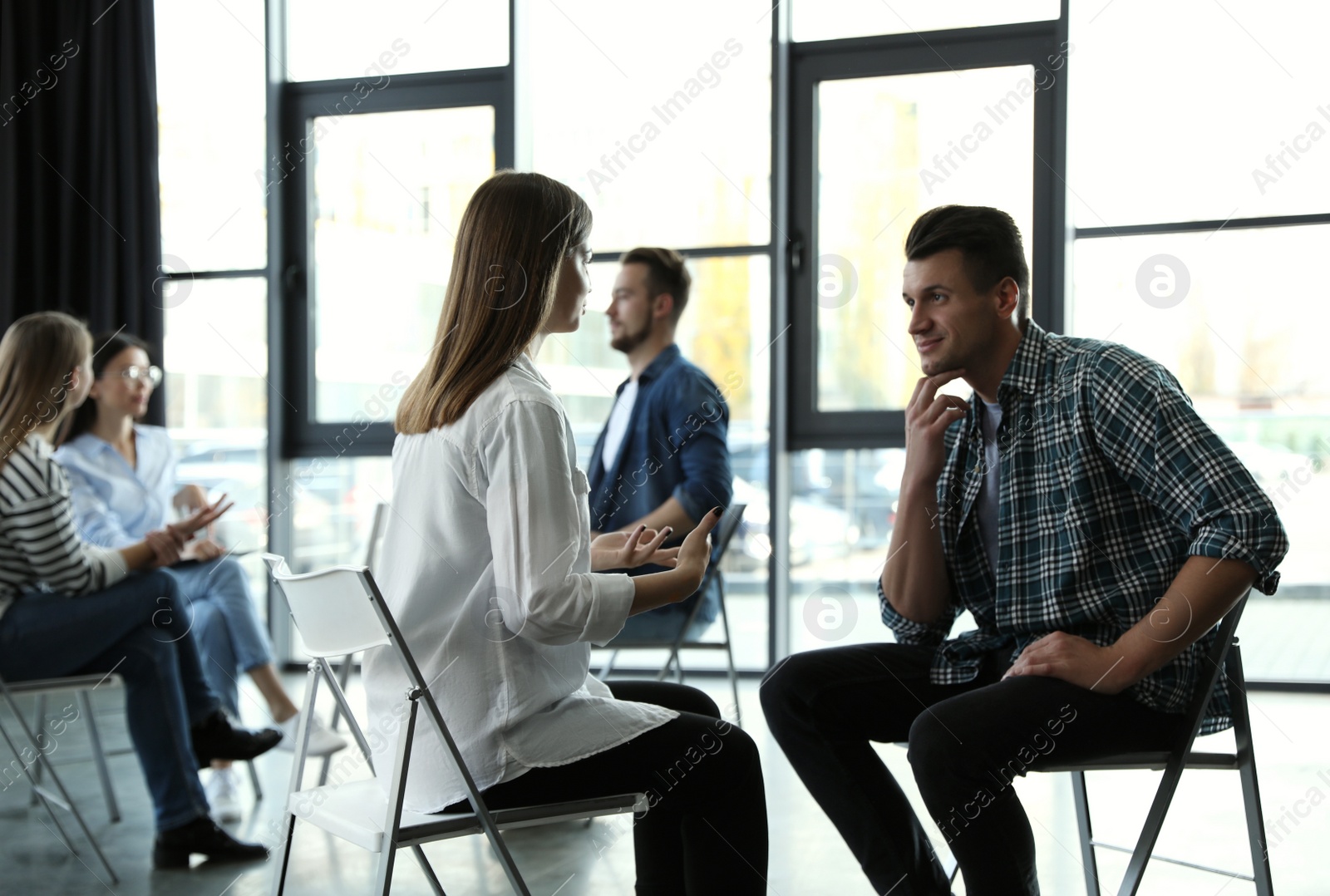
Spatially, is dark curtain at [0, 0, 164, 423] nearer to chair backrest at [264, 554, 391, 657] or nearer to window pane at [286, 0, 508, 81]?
window pane at [286, 0, 508, 81]

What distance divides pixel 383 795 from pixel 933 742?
0.76 meters

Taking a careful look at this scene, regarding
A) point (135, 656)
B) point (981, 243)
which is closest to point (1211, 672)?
point (981, 243)

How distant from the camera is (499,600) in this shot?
1.46 m

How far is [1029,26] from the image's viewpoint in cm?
429

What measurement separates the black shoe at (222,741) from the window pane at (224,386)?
2243 millimetres

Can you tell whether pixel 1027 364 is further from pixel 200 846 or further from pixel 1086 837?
pixel 200 846

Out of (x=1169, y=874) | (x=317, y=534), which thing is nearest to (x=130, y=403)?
(x=317, y=534)

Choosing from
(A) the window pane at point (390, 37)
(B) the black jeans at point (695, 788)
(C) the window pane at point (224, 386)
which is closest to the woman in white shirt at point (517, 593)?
(B) the black jeans at point (695, 788)

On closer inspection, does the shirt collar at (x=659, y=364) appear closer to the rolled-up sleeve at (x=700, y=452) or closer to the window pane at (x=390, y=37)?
the rolled-up sleeve at (x=700, y=452)

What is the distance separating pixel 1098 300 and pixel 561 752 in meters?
3.48

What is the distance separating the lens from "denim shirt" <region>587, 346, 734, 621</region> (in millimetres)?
3076

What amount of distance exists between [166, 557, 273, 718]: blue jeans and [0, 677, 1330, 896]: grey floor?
35 centimetres

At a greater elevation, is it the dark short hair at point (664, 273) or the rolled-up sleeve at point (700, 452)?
the dark short hair at point (664, 273)

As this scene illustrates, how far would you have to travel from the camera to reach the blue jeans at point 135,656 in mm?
2506
